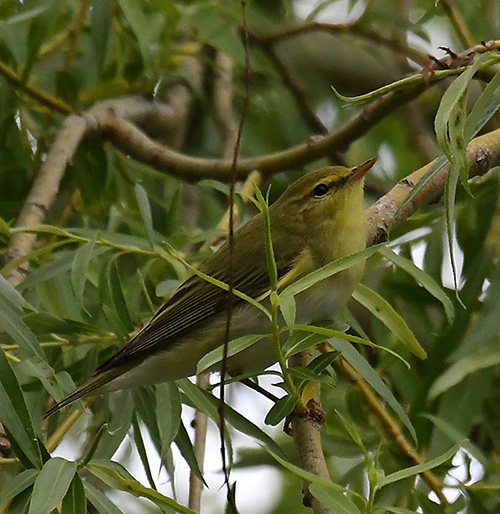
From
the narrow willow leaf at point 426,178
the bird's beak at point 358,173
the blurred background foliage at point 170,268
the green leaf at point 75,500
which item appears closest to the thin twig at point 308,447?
the blurred background foliage at point 170,268

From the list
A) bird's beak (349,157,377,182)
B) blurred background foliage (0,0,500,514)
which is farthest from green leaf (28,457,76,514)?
bird's beak (349,157,377,182)

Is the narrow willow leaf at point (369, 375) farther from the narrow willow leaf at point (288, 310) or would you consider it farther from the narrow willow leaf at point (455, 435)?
the narrow willow leaf at point (288, 310)

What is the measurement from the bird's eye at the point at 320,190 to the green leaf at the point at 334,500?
4.28ft

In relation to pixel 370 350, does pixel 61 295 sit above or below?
above

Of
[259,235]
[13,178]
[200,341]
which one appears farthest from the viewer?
[13,178]

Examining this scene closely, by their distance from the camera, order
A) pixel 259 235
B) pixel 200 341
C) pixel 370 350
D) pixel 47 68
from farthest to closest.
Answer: pixel 47 68 < pixel 370 350 < pixel 259 235 < pixel 200 341

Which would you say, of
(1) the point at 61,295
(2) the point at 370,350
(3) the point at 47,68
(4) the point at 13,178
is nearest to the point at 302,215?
(2) the point at 370,350

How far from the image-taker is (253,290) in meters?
2.71

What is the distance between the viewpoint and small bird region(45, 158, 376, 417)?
246cm

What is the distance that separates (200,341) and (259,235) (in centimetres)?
36

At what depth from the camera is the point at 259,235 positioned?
9.23ft

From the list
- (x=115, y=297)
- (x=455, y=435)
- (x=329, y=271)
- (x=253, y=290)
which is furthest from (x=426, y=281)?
(x=115, y=297)

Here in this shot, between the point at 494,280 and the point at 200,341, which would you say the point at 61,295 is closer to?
the point at 200,341

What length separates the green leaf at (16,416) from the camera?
1883 mm
